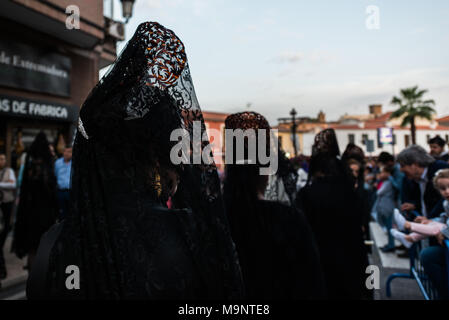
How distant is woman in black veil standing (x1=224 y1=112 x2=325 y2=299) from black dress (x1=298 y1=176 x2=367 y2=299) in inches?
52.0

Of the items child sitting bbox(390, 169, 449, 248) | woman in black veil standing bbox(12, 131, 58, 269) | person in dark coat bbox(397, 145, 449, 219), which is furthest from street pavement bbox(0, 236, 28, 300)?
person in dark coat bbox(397, 145, 449, 219)

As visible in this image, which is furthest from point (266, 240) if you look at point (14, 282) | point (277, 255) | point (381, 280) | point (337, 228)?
point (14, 282)

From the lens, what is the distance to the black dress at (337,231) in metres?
3.39

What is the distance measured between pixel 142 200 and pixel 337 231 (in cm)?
265

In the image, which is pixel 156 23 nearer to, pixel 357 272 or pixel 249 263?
pixel 249 263

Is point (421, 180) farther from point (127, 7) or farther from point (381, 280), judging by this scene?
point (127, 7)

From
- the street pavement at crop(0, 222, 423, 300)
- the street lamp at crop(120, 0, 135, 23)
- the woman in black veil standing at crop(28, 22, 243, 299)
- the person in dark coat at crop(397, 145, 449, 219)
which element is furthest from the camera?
the street lamp at crop(120, 0, 135, 23)

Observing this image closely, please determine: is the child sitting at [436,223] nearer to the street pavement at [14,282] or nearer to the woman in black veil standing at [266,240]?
the woman in black veil standing at [266,240]

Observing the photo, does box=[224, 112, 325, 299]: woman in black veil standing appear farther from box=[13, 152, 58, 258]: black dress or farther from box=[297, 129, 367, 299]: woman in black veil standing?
box=[13, 152, 58, 258]: black dress

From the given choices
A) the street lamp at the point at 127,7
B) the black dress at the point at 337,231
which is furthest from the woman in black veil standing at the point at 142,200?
the street lamp at the point at 127,7

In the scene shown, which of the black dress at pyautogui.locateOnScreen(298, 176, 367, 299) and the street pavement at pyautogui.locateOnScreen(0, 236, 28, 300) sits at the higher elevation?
the black dress at pyautogui.locateOnScreen(298, 176, 367, 299)

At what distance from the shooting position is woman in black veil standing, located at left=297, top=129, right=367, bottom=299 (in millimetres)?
3387

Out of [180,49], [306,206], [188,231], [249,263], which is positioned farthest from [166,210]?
[306,206]

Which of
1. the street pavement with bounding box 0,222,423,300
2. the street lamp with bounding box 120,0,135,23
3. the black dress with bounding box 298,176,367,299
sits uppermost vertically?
the street lamp with bounding box 120,0,135,23
